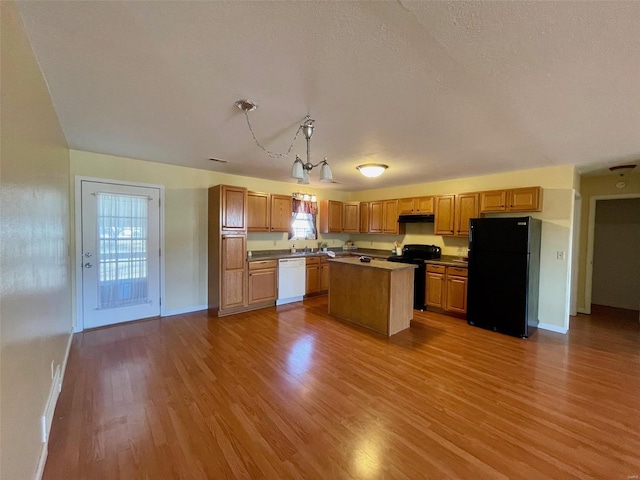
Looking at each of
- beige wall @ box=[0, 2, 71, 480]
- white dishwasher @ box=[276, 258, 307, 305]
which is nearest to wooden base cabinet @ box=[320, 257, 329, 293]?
white dishwasher @ box=[276, 258, 307, 305]

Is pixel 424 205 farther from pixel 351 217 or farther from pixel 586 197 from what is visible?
pixel 586 197

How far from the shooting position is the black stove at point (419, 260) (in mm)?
4984

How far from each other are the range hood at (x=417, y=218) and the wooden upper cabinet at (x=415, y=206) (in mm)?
62

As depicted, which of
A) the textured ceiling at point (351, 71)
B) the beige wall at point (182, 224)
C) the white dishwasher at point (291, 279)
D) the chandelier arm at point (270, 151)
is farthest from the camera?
the white dishwasher at point (291, 279)

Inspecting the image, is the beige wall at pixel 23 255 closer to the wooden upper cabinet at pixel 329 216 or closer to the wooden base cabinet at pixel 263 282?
the wooden base cabinet at pixel 263 282

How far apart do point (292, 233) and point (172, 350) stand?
338 cm

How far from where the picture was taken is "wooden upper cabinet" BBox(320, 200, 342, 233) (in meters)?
6.41

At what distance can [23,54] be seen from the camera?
4.63 ft

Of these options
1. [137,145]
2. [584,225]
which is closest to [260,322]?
[137,145]

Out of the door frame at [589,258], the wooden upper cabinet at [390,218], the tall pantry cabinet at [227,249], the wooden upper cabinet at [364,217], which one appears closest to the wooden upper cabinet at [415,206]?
the wooden upper cabinet at [390,218]

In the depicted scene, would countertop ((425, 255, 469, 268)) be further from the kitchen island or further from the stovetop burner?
the kitchen island

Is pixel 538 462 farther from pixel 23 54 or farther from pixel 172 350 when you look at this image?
pixel 23 54

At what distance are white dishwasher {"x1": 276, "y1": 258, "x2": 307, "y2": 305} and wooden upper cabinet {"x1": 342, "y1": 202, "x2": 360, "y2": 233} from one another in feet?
5.50

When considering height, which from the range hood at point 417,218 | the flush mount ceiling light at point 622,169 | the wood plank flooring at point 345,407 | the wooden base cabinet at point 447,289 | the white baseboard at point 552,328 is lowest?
the wood plank flooring at point 345,407
